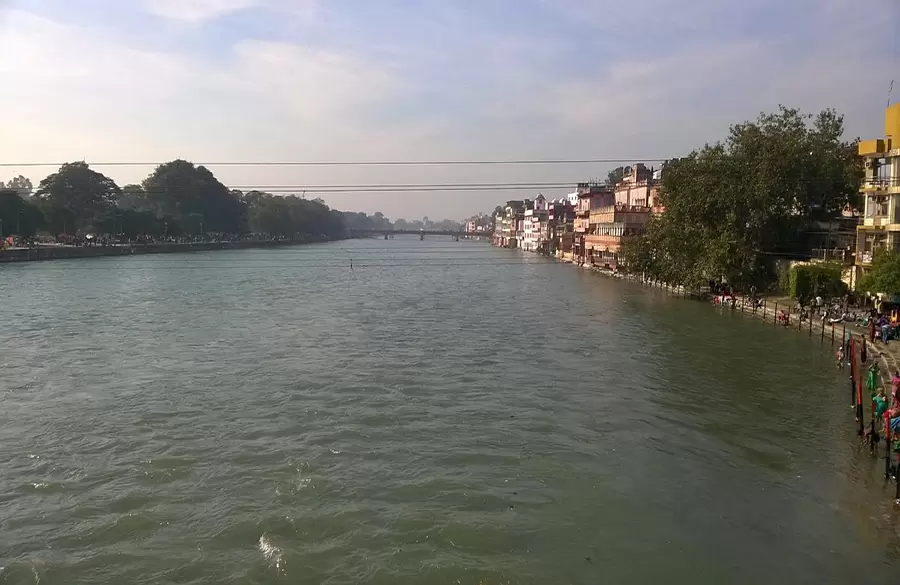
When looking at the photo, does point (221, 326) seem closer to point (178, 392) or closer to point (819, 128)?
point (178, 392)

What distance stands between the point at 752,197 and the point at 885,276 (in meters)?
8.63

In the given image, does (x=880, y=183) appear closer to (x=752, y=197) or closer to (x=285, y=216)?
(x=752, y=197)

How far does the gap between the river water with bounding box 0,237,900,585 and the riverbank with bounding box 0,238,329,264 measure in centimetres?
3275

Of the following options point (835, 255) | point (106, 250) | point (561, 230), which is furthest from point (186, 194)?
point (835, 255)

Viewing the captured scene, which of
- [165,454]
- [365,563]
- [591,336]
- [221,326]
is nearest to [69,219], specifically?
[221,326]

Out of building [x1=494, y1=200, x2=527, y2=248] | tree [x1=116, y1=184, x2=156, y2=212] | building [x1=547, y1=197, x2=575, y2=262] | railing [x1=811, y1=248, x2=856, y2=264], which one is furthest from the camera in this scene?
building [x1=494, y1=200, x2=527, y2=248]

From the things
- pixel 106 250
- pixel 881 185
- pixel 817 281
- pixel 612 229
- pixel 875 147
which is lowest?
pixel 106 250

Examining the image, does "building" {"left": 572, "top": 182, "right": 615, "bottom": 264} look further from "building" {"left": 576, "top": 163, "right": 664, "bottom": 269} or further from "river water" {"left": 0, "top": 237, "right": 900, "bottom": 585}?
"river water" {"left": 0, "top": 237, "right": 900, "bottom": 585}

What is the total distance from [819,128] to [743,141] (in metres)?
6.00

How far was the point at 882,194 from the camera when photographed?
65.1 ft

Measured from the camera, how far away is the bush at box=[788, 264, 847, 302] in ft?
70.3

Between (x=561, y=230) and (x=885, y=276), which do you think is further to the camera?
(x=561, y=230)

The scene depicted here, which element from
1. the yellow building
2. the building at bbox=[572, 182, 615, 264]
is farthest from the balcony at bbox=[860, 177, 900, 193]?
the building at bbox=[572, 182, 615, 264]

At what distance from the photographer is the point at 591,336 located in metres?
18.8
